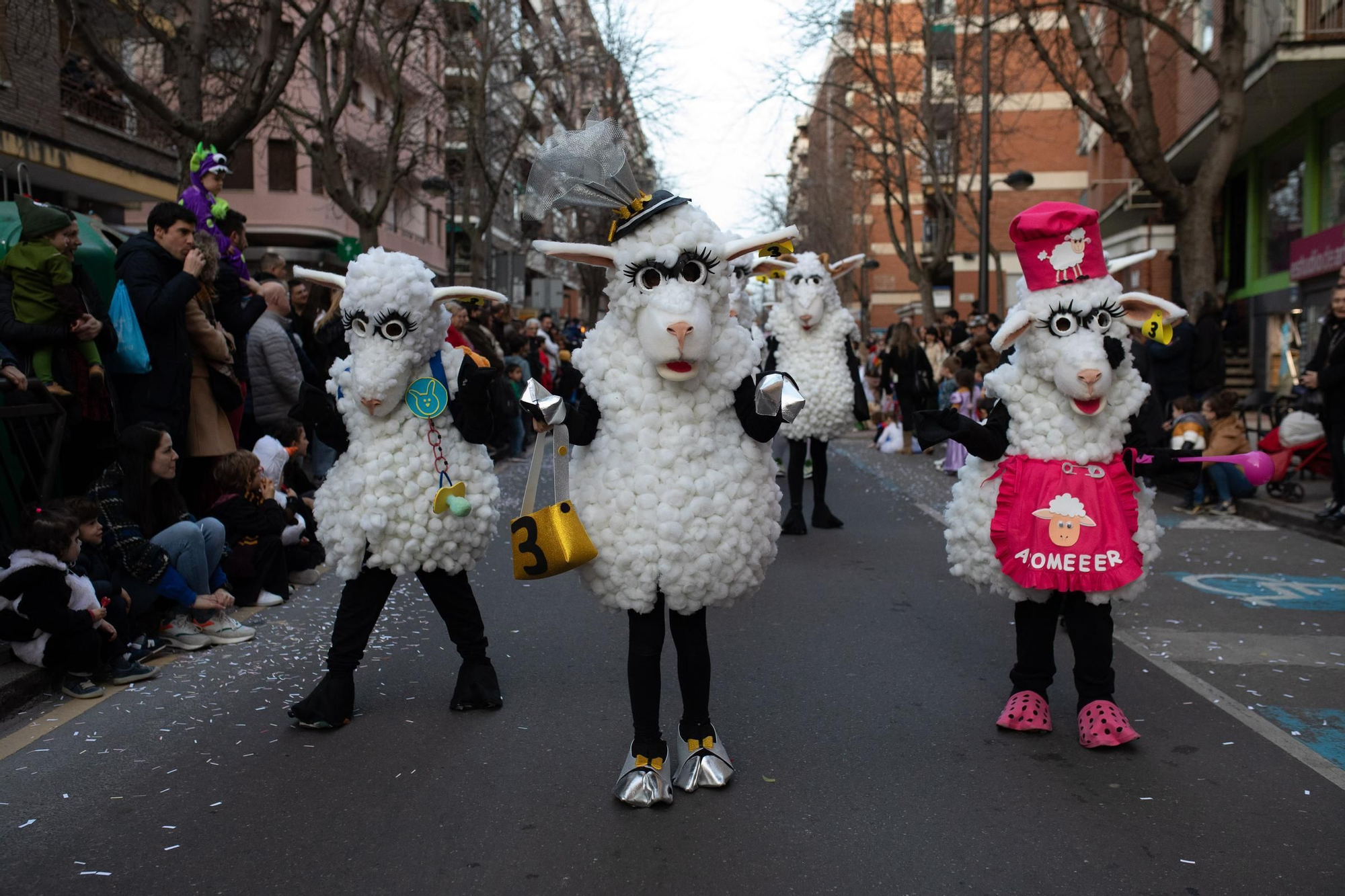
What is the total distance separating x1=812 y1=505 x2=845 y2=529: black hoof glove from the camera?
1034 cm

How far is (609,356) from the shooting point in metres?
4.39

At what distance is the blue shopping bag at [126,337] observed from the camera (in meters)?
7.14

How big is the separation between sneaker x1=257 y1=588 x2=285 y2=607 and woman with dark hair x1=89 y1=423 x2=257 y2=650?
0.62m

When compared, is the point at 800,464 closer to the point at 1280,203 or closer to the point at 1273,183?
the point at 1280,203

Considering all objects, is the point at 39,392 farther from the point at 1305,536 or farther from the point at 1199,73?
the point at 1199,73

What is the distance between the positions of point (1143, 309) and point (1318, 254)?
15620 millimetres

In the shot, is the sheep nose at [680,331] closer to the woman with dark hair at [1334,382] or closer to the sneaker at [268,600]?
the sneaker at [268,600]

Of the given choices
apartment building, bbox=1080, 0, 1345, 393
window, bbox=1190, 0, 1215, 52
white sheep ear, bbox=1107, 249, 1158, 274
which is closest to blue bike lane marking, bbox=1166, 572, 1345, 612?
white sheep ear, bbox=1107, 249, 1158, 274

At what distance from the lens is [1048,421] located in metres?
4.92

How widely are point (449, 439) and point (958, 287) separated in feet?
173

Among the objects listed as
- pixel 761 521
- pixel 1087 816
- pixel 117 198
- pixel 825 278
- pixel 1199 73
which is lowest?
pixel 1087 816

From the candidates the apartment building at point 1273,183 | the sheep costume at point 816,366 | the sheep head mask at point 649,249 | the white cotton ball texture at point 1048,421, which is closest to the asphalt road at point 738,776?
the white cotton ball texture at point 1048,421

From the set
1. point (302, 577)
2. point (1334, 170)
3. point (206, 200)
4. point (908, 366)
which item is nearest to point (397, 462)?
point (302, 577)

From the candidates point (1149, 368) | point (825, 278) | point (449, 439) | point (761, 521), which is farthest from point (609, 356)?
point (1149, 368)
